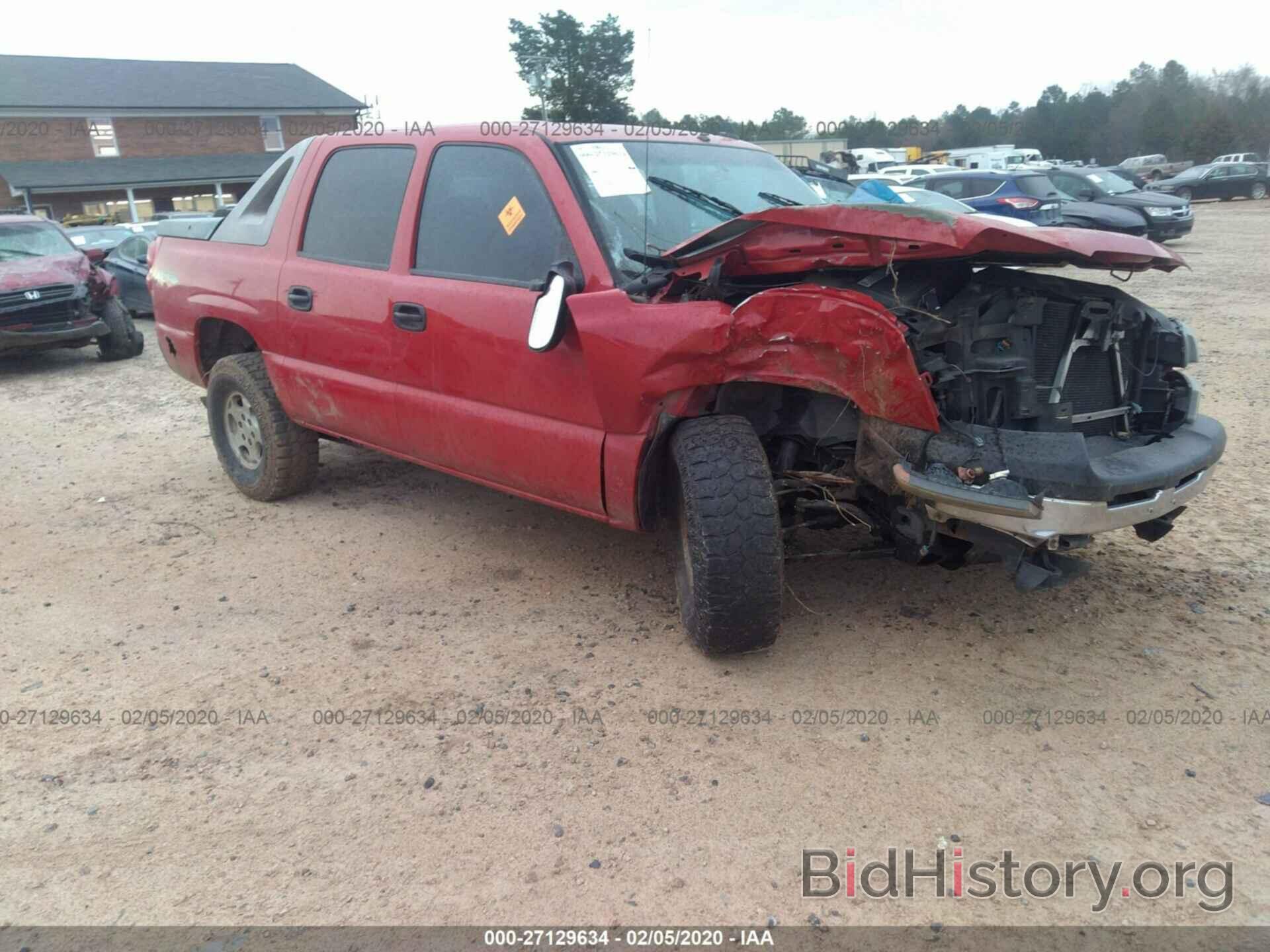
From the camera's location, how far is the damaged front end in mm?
2910

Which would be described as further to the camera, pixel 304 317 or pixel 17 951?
pixel 304 317

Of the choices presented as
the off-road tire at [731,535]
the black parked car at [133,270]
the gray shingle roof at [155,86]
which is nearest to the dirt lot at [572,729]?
the off-road tire at [731,535]

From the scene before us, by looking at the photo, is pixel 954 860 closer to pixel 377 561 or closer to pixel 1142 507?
pixel 1142 507

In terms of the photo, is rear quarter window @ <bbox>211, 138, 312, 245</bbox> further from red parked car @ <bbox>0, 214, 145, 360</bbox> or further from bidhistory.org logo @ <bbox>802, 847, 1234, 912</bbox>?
red parked car @ <bbox>0, 214, 145, 360</bbox>

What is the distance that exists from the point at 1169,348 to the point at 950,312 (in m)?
0.93

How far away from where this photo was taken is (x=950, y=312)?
10.6 ft

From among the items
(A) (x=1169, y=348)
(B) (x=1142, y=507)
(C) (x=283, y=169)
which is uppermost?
(C) (x=283, y=169)

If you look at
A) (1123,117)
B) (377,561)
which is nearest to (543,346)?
(377,561)

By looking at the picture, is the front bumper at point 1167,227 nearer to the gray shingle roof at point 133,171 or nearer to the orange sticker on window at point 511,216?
the orange sticker on window at point 511,216

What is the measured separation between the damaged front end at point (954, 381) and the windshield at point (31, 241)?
10047 mm

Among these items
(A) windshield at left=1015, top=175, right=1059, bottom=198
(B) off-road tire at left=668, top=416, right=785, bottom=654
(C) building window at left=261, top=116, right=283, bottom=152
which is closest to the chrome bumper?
(B) off-road tire at left=668, top=416, right=785, bottom=654

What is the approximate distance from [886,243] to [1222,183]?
35.5m

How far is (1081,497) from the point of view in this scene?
113 inches

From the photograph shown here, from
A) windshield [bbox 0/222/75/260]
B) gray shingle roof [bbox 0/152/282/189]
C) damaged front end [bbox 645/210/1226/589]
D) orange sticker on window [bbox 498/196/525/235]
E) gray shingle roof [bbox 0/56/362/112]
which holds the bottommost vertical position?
damaged front end [bbox 645/210/1226/589]
